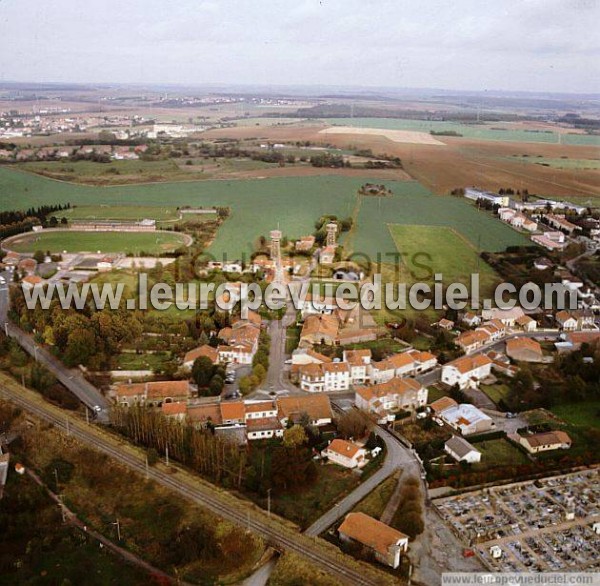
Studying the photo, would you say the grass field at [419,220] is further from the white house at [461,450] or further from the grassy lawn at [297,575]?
the grassy lawn at [297,575]

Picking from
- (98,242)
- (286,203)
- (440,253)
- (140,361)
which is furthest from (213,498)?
(286,203)

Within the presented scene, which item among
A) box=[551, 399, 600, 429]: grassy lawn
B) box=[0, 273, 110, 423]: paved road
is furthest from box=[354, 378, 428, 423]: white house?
box=[0, 273, 110, 423]: paved road

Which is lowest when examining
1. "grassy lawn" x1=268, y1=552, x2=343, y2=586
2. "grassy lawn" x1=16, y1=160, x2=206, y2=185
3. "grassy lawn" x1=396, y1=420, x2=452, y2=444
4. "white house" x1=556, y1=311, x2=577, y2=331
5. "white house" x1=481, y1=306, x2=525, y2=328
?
"grassy lawn" x1=268, y1=552, x2=343, y2=586

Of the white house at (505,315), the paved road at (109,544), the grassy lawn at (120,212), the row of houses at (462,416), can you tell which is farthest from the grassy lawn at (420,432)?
the grassy lawn at (120,212)

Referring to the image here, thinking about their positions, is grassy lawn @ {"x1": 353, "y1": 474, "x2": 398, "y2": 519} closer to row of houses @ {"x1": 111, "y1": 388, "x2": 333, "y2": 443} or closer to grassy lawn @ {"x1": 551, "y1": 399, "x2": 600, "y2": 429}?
row of houses @ {"x1": 111, "y1": 388, "x2": 333, "y2": 443}

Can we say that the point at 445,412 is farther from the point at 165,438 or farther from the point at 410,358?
the point at 165,438

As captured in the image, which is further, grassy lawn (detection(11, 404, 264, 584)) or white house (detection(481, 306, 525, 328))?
white house (detection(481, 306, 525, 328))

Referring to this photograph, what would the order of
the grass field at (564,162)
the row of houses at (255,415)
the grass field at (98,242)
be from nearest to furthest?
the row of houses at (255,415) → the grass field at (98,242) → the grass field at (564,162)
